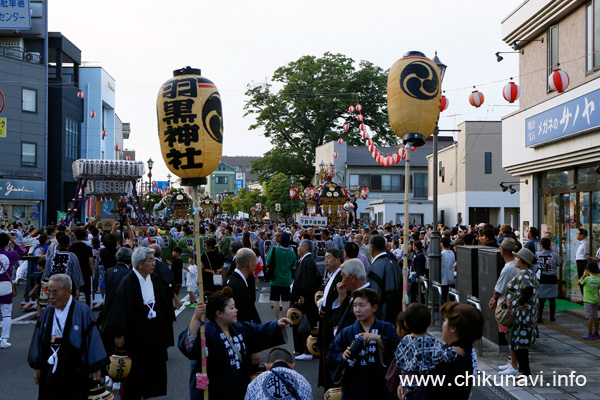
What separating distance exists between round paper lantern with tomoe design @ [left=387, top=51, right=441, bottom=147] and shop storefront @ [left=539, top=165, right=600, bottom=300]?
23.2 feet

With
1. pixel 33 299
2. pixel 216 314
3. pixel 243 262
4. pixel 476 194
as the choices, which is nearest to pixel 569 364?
pixel 243 262

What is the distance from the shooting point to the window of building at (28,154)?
38.6m

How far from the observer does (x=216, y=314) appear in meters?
4.59

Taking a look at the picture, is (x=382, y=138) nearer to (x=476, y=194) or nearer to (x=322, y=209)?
(x=476, y=194)

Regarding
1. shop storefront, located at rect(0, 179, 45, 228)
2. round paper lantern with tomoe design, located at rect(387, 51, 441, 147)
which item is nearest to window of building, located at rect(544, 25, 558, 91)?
round paper lantern with tomoe design, located at rect(387, 51, 441, 147)

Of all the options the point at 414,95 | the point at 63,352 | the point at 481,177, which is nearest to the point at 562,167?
the point at 414,95

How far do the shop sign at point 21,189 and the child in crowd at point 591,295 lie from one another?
36066mm

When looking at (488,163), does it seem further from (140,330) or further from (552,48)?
(140,330)

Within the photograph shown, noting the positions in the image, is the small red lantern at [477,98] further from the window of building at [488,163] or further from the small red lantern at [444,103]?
the window of building at [488,163]

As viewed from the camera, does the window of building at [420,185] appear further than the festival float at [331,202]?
Yes

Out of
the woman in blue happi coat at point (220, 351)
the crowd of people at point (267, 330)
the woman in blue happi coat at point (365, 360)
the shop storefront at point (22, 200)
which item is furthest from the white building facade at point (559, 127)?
the shop storefront at point (22, 200)

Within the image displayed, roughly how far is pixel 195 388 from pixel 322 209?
857 inches

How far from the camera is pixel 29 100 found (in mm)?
38938

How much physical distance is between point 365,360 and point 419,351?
0.66 meters
